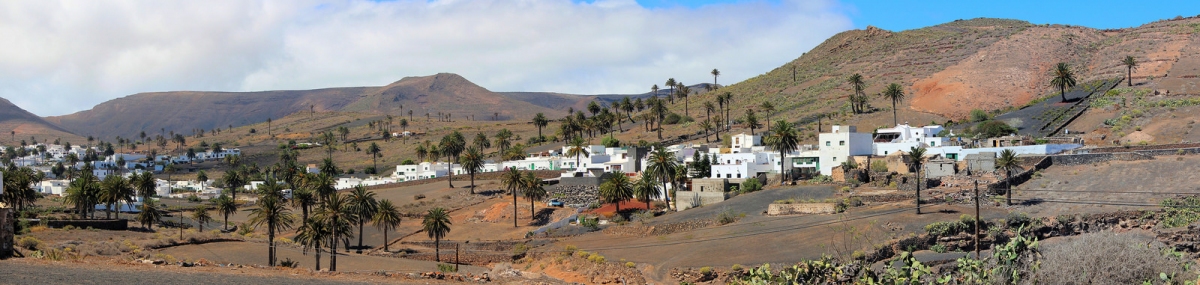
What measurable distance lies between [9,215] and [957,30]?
16527 centimetres

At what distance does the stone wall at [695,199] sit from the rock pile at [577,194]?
9.57 m

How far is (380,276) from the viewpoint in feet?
102

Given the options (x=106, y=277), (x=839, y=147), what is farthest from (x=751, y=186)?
(x=106, y=277)

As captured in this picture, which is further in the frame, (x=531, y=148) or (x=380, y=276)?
(x=531, y=148)

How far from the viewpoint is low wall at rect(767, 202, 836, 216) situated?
51.3m

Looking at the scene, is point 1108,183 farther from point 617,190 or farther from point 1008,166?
point 617,190

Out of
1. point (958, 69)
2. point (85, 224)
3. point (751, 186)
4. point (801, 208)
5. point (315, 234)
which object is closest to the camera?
point (315, 234)

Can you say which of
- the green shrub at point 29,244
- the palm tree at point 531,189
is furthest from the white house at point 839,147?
the green shrub at point 29,244

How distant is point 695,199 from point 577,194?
44.5ft

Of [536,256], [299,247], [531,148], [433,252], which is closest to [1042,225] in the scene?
[536,256]

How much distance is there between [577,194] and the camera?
Result: 75125mm

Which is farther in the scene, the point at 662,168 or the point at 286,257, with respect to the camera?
the point at 662,168

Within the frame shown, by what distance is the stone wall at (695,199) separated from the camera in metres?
63.8

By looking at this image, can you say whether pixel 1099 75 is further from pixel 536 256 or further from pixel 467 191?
pixel 536 256
